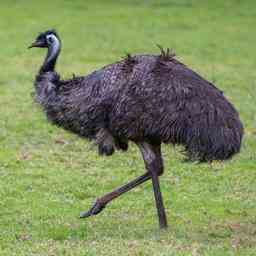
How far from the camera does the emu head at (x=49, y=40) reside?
30.2 feet

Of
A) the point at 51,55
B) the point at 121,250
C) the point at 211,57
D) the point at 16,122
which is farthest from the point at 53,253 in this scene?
the point at 211,57

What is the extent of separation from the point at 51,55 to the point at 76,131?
87 cm

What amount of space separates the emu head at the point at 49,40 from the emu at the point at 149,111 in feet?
Answer: 1.85

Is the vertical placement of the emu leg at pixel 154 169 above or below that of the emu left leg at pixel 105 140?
below

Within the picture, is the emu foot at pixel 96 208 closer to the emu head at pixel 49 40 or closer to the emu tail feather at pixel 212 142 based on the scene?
the emu tail feather at pixel 212 142

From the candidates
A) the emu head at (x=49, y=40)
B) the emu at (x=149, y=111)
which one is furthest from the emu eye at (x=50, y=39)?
the emu at (x=149, y=111)

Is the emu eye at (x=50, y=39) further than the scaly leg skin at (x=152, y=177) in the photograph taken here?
Yes

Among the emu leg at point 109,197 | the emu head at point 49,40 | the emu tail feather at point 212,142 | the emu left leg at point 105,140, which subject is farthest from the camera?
the emu head at point 49,40

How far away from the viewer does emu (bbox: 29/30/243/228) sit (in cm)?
799

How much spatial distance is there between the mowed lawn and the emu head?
104 cm

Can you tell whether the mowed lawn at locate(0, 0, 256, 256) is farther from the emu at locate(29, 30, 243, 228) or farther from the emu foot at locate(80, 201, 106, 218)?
the emu at locate(29, 30, 243, 228)

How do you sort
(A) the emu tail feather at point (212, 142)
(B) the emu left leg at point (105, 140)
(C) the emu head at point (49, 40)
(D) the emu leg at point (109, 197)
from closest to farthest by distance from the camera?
1. (A) the emu tail feather at point (212, 142)
2. (B) the emu left leg at point (105, 140)
3. (D) the emu leg at point (109, 197)
4. (C) the emu head at point (49, 40)

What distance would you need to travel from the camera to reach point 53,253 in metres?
7.46

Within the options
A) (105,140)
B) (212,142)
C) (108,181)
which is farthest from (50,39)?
(212,142)
